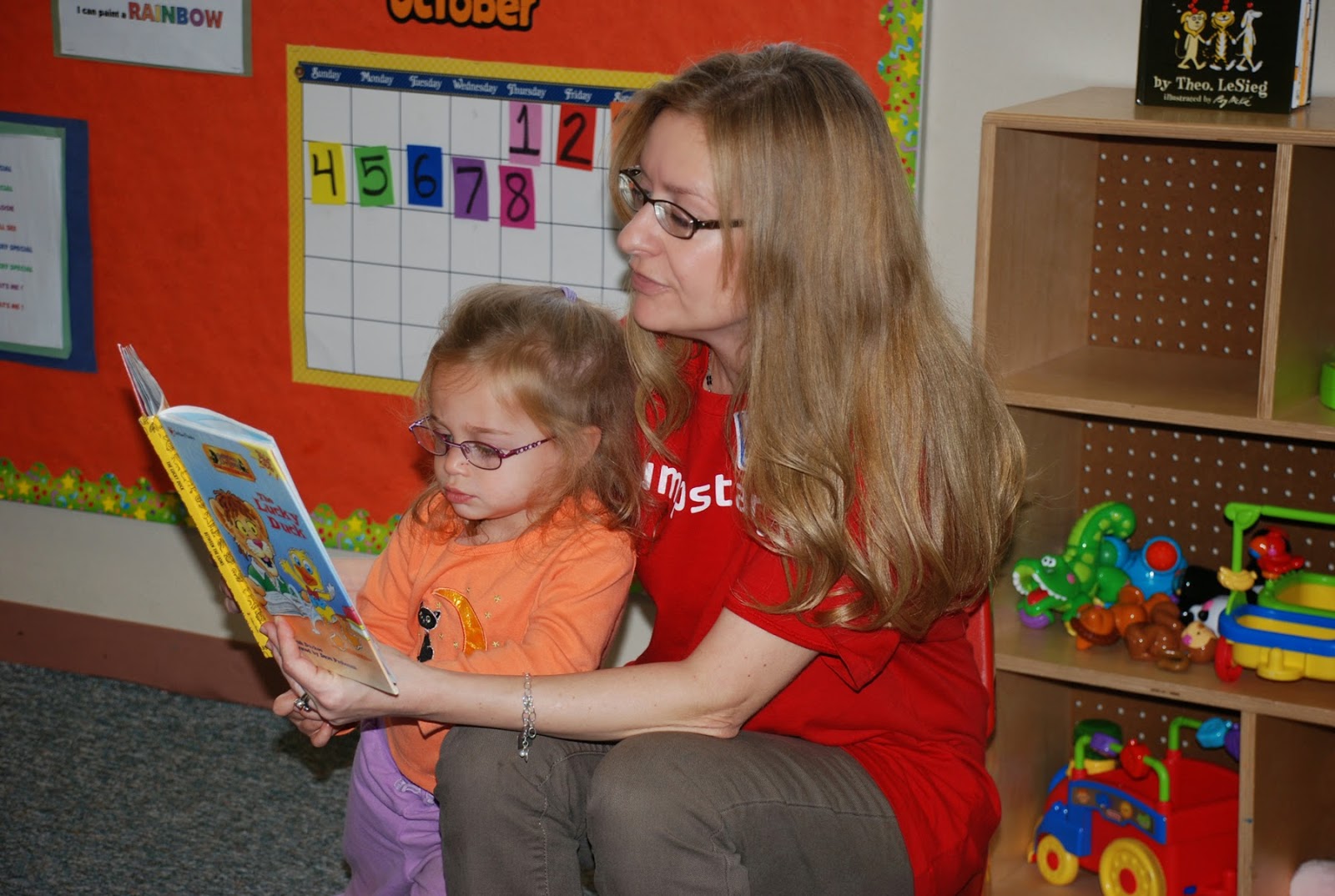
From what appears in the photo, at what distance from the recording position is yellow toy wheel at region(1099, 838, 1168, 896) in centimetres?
195

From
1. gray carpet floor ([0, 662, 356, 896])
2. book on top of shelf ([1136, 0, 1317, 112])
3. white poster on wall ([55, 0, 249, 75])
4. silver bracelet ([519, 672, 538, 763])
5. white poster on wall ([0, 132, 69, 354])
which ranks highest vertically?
white poster on wall ([55, 0, 249, 75])

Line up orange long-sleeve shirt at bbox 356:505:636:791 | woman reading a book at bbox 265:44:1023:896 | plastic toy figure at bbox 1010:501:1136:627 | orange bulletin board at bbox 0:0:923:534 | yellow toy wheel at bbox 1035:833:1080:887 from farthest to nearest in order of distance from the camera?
orange bulletin board at bbox 0:0:923:534
yellow toy wheel at bbox 1035:833:1080:887
plastic toy figure at bbox 1010:501:1136:627
orange long-sleeve shirt at bbox 356:505:636:791
woman reading a book at bbox 265:44:1023:896

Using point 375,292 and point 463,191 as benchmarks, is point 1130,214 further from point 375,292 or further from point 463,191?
point 375,292

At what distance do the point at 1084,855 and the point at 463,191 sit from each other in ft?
4.12

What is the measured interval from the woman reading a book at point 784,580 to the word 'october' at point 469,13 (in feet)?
2.27

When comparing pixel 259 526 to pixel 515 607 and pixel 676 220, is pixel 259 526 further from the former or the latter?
pixel 676 220

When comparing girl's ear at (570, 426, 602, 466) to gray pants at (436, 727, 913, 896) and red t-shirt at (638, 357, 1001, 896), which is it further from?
gray pants at (436, 727, 913, 896)

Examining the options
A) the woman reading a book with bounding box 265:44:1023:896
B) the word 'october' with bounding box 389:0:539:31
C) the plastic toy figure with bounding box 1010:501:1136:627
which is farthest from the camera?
the word 'october' with bounding box 389:0:539:31

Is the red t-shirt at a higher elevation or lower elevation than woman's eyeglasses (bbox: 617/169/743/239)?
lower

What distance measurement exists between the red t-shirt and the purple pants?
12.4 inches

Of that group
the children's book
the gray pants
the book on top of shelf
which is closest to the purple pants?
the gray pants

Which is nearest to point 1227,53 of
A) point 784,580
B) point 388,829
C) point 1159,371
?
point 1159,371

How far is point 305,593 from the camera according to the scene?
141 centimetres

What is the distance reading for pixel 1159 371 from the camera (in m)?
1.92
